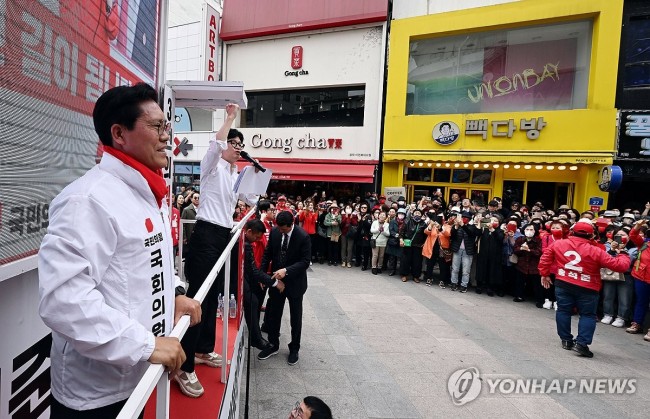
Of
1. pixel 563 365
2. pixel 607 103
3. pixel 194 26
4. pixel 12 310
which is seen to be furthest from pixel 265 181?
pixel 194 26

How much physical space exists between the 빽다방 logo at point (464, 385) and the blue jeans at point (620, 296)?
13.2 ft

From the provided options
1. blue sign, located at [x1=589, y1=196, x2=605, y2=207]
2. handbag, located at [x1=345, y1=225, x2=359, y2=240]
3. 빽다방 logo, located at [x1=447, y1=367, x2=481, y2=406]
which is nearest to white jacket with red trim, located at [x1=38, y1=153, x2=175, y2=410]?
빽다방 logo, located at [x1=447, y1=367, x2=481, y2=406]

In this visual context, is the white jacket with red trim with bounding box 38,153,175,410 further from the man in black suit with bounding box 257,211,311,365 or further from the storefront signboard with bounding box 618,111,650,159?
the storefront signboard with bounding box 618,111,650,159

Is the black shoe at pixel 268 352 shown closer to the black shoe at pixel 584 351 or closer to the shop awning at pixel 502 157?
the black shoe at pixel 584 351

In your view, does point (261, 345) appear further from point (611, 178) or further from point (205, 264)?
point (611, 178)

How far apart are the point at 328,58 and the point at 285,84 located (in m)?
2.28

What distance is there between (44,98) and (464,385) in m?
4.73

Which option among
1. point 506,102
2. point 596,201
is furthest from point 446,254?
point 506,102

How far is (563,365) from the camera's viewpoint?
5.03 metres

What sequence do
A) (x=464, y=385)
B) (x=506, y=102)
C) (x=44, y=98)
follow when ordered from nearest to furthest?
(x=44, y=98), (x=464, y=385), (x=506, y=102)

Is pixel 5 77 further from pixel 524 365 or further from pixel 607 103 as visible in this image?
pixel 607 103

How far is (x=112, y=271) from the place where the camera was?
123 centimetres

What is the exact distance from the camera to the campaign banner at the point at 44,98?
4.92ft

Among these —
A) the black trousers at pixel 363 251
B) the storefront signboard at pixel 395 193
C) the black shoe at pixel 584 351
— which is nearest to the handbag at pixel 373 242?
the black trousers at pixel 363 251
